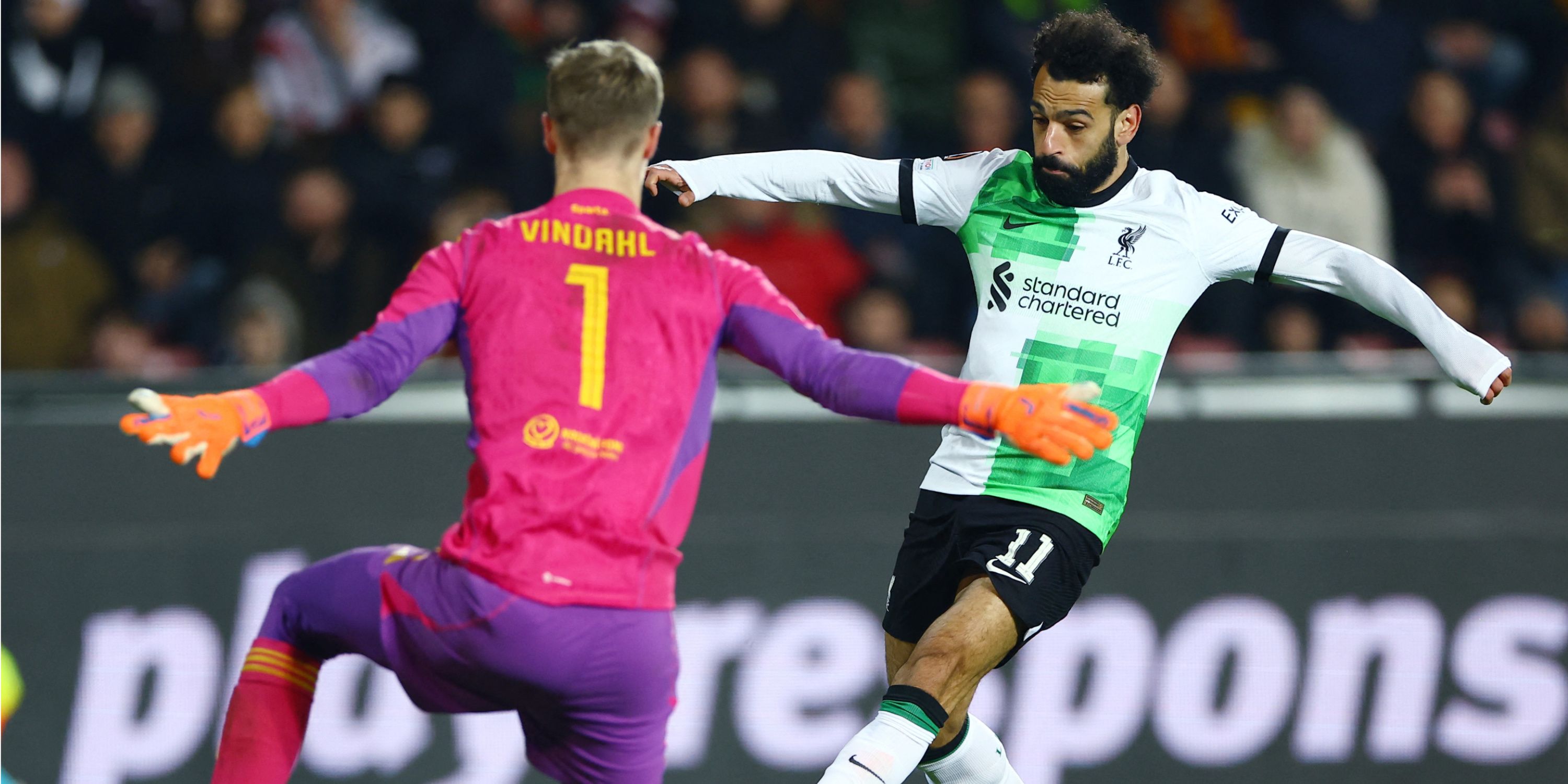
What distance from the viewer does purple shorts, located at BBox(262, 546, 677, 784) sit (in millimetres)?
4215

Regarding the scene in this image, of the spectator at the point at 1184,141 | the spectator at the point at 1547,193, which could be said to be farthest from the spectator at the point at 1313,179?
the spectator at the point at 1547,193

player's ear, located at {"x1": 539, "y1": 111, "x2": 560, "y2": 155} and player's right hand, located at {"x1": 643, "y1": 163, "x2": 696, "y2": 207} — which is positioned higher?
player's right hand, located at {"x1": 643, "y1": 163, "x2": 696, "y2": 207}

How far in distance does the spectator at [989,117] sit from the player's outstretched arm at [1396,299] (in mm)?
3938

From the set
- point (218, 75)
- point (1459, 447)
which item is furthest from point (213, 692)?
point (1459, 447)

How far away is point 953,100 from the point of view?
1032 cm

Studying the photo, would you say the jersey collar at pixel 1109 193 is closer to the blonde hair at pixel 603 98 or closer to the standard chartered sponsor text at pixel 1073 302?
the standard chartered sponsor text at pixel 1073 302

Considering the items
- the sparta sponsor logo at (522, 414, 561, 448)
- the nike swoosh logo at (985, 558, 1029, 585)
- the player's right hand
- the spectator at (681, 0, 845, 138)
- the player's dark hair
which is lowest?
the nike swoosh logo at (985, 558, 1029, 585)

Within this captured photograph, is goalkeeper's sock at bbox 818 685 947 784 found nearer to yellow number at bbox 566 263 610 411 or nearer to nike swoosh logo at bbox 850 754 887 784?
Answer: nike swoosh logo at bbox 850 754 887 784

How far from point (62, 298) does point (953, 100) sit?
494 centimetres

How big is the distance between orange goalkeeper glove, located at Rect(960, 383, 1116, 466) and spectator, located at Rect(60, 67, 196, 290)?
6.88m

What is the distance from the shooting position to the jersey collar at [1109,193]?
5840mm

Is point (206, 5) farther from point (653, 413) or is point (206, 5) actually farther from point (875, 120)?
point (653, 413)

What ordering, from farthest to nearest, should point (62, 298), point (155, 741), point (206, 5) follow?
point (206, 5), point (62, 298), point (155, 741)

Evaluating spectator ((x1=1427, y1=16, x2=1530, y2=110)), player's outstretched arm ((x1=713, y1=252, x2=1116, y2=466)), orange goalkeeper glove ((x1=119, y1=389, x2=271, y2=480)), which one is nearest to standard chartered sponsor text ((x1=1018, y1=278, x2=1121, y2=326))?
player's outstretched arm ((x1=713, y1=252, x2=1116, y2=466))
